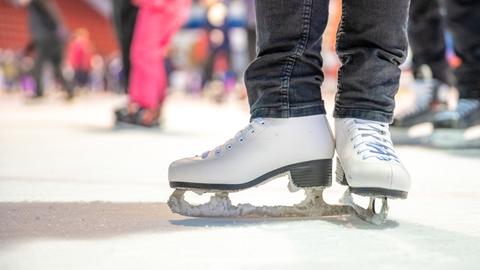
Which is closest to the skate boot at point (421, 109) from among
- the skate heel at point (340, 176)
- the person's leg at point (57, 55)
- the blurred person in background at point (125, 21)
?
the blurred person in background at point (125, 21)

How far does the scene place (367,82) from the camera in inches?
38.6

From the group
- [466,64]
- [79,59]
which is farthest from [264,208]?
[79,59]

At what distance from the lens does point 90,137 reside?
2.62 metres

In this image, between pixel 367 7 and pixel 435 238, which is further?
pixel 367 7

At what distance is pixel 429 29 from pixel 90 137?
1414 mm

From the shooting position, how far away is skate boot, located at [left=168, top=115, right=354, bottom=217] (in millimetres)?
970

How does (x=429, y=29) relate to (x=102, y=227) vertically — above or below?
above

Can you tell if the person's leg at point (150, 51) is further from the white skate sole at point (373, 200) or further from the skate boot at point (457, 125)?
the white skate sole at point (373, 200)

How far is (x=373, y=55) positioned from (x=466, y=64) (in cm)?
143

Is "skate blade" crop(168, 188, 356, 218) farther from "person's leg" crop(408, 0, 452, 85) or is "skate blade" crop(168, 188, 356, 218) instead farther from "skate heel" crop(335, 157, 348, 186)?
"person's leg" crop(408, 0, 452, 85)

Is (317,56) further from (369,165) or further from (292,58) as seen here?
(369,165)

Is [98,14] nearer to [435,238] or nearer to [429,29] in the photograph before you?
[429,29]

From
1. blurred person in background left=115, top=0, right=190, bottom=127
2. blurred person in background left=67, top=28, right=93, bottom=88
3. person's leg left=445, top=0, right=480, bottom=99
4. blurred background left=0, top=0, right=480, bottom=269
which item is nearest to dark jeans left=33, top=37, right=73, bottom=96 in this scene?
blurred person in background left=115, top=0, right=190, bottom=127

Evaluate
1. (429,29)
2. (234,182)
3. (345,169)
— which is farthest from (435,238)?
(429,29)
